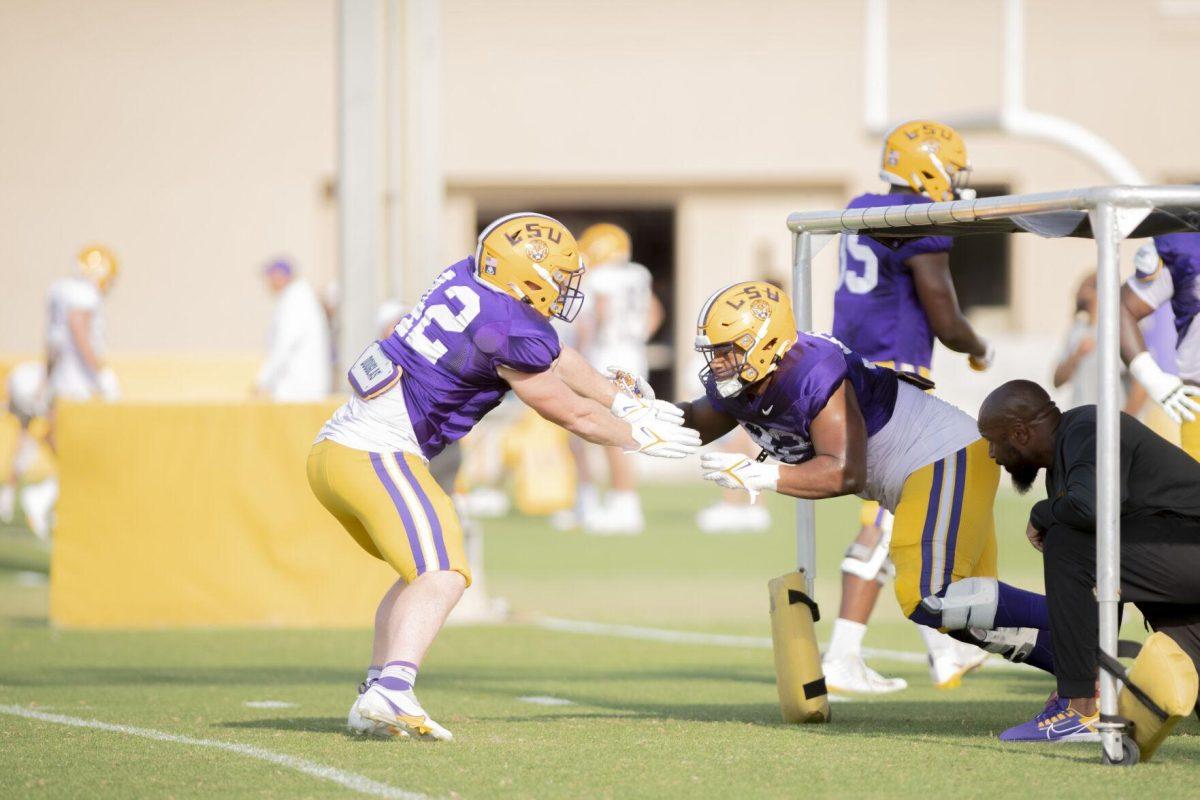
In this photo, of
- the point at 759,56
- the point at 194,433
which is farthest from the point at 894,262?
the point at 759,56

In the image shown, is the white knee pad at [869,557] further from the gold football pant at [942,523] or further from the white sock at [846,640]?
the gold football pant at [942,523]

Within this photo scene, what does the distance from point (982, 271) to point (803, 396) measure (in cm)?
2166

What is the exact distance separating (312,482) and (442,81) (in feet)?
63.7

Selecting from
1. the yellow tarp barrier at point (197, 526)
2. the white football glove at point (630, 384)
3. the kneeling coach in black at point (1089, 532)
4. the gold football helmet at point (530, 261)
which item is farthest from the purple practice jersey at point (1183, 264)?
the yellow tarp barrier at point (197, 526)

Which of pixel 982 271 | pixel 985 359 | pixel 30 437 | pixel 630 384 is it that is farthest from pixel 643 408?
pixel 982 271

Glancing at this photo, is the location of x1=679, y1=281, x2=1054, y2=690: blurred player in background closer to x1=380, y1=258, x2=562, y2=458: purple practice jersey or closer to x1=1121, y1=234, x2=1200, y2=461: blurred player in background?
x1=380, y1=258, x2=562, y2=458: purple practice jersey

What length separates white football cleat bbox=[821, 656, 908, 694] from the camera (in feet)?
24.2

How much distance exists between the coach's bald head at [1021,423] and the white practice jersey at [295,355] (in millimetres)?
8115

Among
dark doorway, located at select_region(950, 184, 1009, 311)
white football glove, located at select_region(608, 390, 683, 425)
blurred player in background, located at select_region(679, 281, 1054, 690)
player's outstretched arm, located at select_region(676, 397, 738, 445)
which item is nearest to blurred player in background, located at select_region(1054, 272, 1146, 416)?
blurred player in background, located at select_region(679, 281, 1054, 690)

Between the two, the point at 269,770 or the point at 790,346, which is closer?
the point at 269,770

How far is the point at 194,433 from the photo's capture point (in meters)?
9.78

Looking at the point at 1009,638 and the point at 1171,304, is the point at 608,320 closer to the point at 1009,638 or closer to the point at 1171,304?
the point at 1171,304

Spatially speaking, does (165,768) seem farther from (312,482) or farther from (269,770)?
(312,482)

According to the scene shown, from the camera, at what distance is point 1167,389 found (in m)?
6.65
